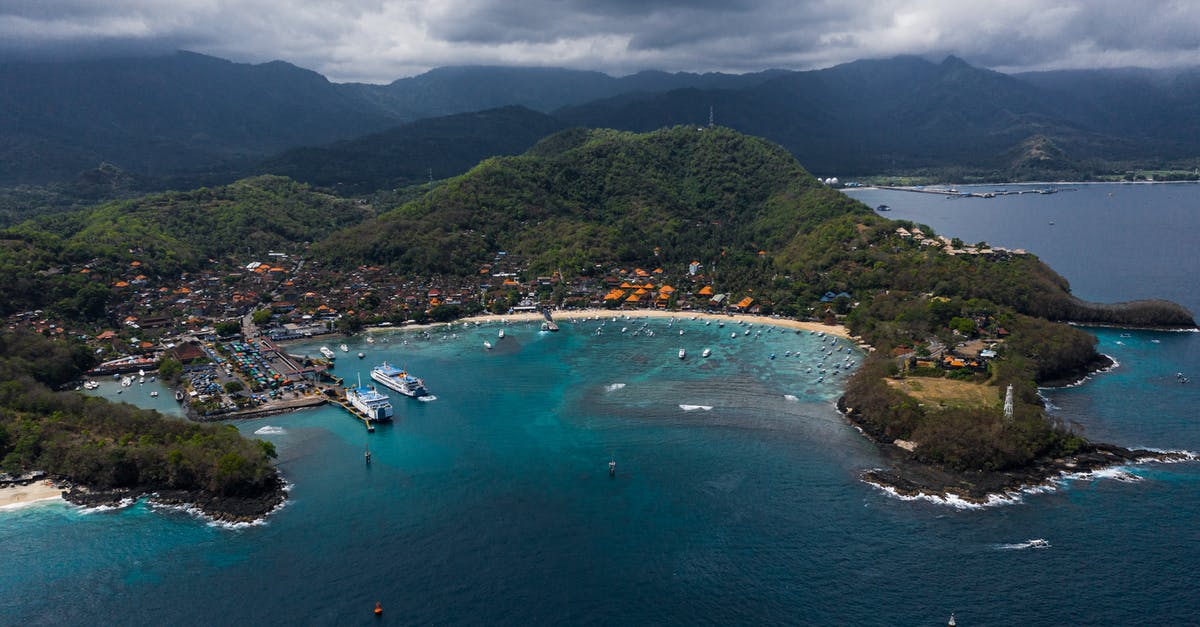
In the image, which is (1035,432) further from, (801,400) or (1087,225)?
(1087,225)

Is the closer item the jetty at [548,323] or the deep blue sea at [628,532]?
the deep blue sea at [628,532]

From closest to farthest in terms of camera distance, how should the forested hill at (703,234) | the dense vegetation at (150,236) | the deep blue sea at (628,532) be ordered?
the deep blue sea at (628,532) < the forested hill at (703,234) < the dense vegetation at (150,236)

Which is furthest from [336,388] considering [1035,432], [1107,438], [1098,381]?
[1098,381]

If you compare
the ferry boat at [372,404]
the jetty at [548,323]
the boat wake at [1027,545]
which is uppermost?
the jetty at [548,323]

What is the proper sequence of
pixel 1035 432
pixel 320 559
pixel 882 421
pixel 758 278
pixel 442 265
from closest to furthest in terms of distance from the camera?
pixel 320 559, pixel 1035 432, pixel 882 421, pixel 758 278, pixel 442 265

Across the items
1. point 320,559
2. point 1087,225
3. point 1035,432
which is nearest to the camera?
point 320,559

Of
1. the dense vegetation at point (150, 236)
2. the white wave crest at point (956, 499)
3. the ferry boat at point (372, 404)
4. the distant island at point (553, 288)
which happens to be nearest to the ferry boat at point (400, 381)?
the ferry boat at point (372, 404)

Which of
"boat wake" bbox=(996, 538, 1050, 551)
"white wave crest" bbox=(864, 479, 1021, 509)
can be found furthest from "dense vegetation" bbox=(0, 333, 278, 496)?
"boat wake" bbox=(996, 538, 1050, 551)

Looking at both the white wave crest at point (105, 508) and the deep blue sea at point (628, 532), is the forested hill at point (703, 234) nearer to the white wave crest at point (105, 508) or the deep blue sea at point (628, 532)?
the deep blue sea at point (628, 532)
